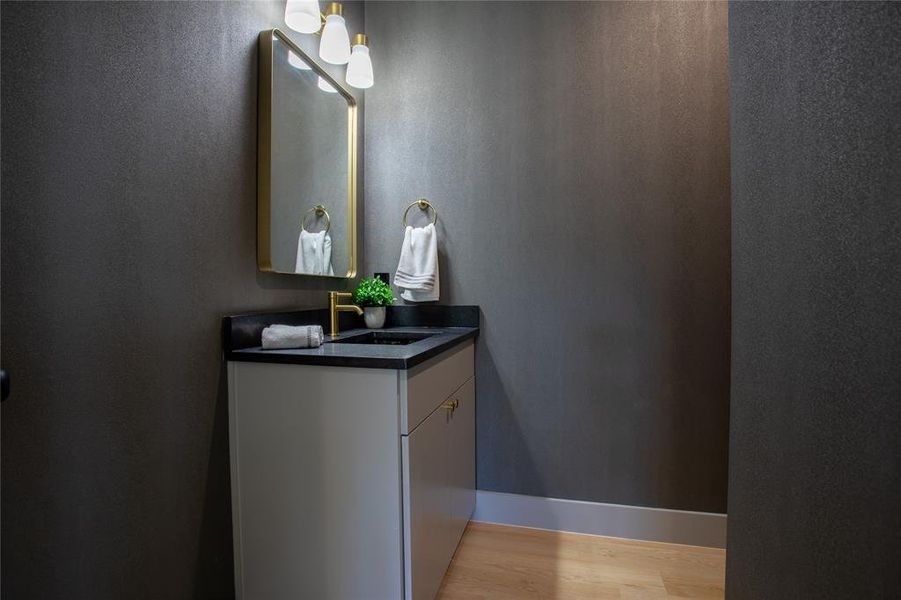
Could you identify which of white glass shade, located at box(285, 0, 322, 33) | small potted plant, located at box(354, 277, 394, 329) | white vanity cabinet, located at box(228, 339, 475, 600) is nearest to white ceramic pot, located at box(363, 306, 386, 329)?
small potted plant, located at box(354, 277, 394, 329)

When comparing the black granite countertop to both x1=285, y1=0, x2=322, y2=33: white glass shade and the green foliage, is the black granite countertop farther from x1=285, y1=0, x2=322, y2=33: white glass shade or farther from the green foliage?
x1=285, y1=0, x2=322, y2=33: white glass shade

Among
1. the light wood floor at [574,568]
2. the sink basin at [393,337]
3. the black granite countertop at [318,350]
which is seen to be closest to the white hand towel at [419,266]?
the sink basin at [393,337]

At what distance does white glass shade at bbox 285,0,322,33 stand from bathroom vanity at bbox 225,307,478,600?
99cm

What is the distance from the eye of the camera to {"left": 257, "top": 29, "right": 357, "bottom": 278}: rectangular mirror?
148 centimetres

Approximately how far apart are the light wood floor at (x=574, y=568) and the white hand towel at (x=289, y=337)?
976 mm

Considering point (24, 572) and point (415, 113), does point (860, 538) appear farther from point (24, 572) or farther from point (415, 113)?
point (415, 113)

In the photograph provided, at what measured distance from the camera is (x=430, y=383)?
4.61ft

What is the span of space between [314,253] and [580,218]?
1.10 meters

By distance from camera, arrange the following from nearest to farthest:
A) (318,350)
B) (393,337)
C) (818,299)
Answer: (818,299)
(318,350)
(393,337)

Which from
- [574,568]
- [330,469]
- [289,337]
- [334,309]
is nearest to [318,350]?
[289,337]

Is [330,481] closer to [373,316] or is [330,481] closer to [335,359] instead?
[335,359]

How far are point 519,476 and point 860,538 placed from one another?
1538mm

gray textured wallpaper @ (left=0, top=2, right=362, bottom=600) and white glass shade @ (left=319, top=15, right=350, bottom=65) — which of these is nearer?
gray textured wallpaper @ (left=0, top=2, right=362, bottom=600)

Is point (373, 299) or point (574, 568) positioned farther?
point (373, 299)
